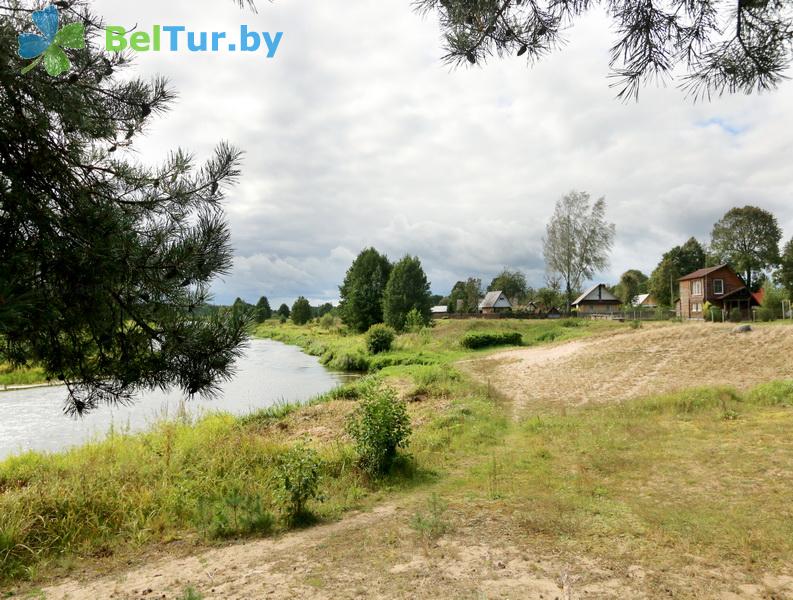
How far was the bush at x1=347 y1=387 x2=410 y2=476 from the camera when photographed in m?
6.75

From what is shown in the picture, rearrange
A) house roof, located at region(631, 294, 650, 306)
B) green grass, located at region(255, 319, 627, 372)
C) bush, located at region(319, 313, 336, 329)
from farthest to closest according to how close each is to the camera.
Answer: house roof, located at region(631, 294, 650, 306)
bush, located at region(319, 313, 336, 329)
green grass, located at region(255, 319, 627, 372)

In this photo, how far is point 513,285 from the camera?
278 ft

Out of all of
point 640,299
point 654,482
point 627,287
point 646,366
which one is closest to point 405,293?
point 646,366

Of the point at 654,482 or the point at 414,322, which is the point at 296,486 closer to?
the point at 654,482

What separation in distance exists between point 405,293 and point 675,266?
34.0m

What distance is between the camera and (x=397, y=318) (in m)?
37.4

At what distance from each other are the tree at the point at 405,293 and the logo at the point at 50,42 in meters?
35.2

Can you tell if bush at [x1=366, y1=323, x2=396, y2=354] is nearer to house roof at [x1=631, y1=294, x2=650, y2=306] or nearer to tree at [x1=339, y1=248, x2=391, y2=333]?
tree at [x1=339, y1=248, x2=391, y2=333]

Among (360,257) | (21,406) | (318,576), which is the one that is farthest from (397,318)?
(318,576)

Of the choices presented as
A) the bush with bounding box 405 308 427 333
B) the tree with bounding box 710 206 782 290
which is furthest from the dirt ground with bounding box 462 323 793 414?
the tree with bounding box 710 206 782 290

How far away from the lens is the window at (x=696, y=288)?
113 feet

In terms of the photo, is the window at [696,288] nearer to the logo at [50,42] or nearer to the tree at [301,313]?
the logo at [50,42]

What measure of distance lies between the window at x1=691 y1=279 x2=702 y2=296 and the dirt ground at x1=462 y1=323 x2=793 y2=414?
19.5m

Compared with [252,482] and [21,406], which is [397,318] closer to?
[21,406]
